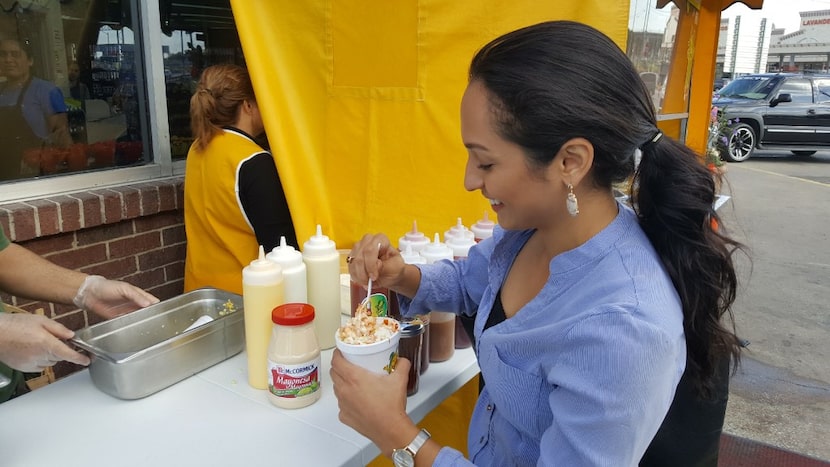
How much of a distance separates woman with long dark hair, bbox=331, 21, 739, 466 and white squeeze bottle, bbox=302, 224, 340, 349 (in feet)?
1.54

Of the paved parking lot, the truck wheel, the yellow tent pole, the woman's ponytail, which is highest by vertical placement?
the yellow tent pole

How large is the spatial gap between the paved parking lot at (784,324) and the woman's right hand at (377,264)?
2.78 feet

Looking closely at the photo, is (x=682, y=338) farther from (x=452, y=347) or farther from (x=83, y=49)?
(x=83, y=49)

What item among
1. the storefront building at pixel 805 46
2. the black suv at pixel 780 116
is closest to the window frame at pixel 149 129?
the black suv at pixel 780 116

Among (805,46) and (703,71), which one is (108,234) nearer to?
(703,71)

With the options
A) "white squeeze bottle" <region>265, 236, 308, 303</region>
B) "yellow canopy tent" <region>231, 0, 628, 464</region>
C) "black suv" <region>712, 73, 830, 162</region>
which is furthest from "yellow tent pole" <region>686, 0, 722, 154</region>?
"black suv" <region>712, 73, 830, 162</region>

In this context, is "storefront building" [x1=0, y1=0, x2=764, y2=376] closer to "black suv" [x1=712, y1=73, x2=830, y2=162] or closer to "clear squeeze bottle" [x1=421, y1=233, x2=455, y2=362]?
"clear squeeze bottle" [x1=421, y1=233, x2=455, y2=362]

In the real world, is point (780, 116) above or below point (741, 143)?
above

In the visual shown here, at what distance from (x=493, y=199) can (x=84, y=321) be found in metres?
2.43

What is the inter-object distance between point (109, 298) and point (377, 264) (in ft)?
2.88

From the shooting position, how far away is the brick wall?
2508 mm

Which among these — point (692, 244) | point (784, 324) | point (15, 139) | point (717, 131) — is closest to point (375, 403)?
point (692, 244)

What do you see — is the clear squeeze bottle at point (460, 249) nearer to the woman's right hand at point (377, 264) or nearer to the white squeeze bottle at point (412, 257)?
the white squeeze bottle at point (412, 257)

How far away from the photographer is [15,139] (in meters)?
2.68
